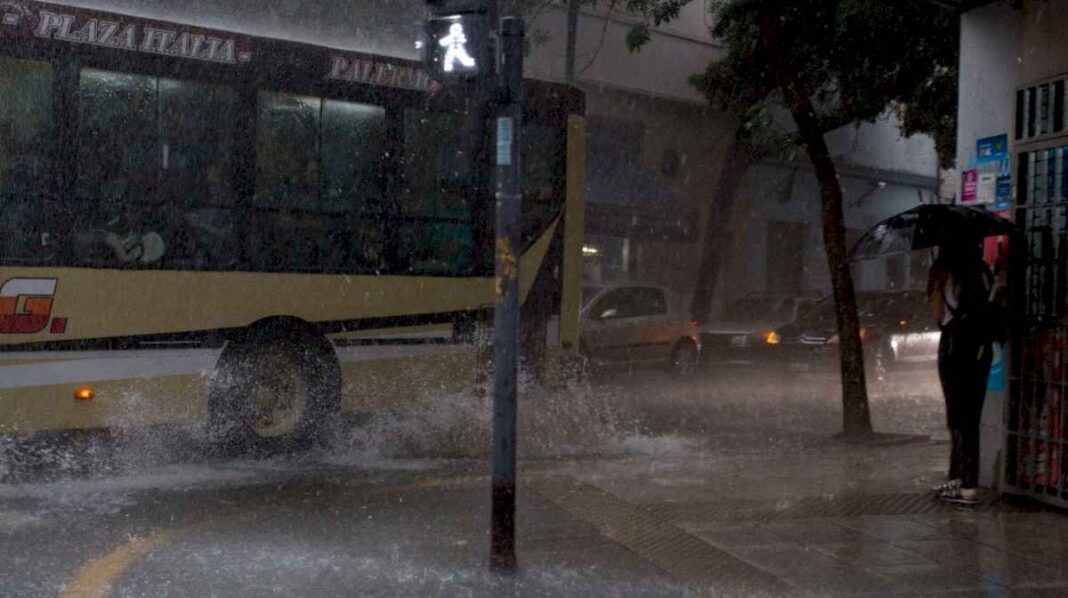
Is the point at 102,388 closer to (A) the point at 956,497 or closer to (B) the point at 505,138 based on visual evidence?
(B) the point at 505,138

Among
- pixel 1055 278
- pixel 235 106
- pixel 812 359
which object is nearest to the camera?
pixel 1055 278


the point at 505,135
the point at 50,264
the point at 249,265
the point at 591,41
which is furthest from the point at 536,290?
the point at 591,41

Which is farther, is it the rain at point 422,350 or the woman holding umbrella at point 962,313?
the woman holding umbrella at point 962,313

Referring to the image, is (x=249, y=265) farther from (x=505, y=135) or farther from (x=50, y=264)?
(x=505, y=135)

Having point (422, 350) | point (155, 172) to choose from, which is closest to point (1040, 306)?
point (422, 350)

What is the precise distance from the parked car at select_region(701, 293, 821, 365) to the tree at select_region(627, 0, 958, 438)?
9.59 feet

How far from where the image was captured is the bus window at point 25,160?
8727 millimetres

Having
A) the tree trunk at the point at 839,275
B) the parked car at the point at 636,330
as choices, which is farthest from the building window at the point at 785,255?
the tree trunk at the point at 839,275

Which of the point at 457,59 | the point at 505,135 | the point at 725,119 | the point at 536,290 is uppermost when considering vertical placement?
the point at 725,119

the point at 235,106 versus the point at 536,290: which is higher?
the point at 235,106

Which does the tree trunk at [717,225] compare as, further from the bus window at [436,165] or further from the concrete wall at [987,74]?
the concrete wall at [987,74]

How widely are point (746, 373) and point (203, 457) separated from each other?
11880mm

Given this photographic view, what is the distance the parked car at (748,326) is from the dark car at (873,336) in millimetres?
248

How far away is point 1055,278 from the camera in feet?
25.7
